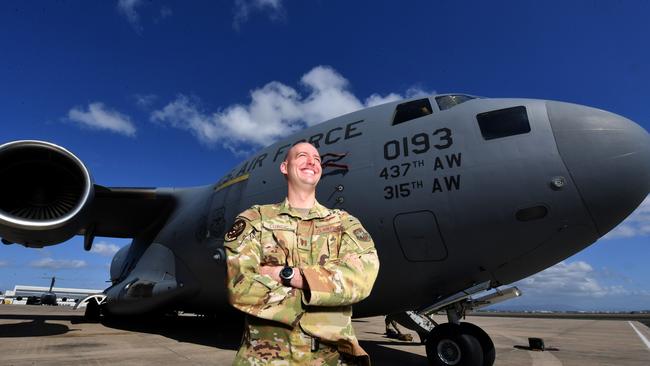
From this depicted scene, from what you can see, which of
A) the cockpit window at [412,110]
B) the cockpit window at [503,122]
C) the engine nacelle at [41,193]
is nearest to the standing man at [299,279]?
the cockpit window at [503,122]

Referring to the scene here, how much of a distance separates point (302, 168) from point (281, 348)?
734 mm

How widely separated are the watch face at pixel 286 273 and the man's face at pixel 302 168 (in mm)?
405

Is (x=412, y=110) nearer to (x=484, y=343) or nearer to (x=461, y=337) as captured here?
(x=461, y=337)

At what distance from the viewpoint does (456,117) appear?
17.6 feet

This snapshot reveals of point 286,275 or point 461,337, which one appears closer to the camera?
point 286,275

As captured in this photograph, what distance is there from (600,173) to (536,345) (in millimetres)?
7149

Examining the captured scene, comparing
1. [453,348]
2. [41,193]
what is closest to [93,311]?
[41,193]

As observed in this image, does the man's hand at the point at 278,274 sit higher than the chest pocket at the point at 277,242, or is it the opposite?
the chest pocket at the point at 277,242

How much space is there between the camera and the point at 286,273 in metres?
1.58

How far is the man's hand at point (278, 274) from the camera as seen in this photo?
1.58 meters

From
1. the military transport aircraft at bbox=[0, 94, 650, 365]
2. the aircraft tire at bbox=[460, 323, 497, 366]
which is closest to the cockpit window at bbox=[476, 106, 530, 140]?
the military transport aircraft at bbox=[0, 94, 650, 365]

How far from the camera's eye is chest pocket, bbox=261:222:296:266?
1717 mm

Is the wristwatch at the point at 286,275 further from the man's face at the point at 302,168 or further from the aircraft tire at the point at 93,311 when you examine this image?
the aircraft tire at the point at 93,311

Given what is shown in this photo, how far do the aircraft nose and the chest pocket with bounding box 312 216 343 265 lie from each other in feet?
11.9
